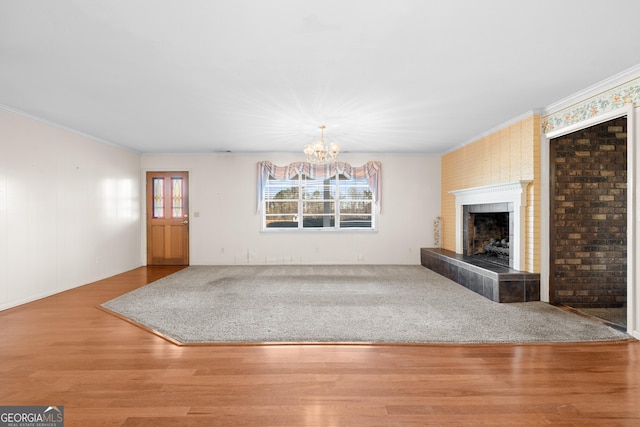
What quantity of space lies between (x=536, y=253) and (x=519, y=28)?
3.02 metres

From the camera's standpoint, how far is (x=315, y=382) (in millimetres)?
2281

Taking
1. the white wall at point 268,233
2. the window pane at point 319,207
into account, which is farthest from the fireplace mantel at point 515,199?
the window pane at point 319,207

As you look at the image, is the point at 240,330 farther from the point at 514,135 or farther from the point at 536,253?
the point at 514,135

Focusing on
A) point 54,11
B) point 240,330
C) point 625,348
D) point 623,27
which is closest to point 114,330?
point 240,330

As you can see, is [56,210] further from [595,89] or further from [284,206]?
[595,89]

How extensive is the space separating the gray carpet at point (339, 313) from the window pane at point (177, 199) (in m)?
1.95

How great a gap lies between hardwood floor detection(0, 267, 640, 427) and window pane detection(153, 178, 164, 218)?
4.45 metres

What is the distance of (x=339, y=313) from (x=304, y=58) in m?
2.65

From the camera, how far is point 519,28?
246cm

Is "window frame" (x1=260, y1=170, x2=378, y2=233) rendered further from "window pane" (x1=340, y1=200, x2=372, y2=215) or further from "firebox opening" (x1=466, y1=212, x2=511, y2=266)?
"firebox opening" (x1=466, y1=212, x2=511, y2=266)

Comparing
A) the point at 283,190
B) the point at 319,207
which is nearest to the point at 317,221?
the point at 319,207

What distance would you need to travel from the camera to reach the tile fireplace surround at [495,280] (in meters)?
4.30

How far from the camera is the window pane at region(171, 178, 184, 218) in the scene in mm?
7398

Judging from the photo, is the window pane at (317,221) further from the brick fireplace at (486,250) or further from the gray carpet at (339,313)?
the brick fireplace at (486,250)
